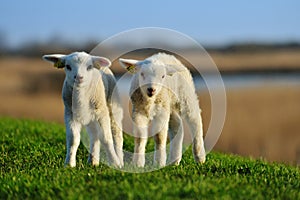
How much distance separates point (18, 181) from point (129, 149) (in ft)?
14.8

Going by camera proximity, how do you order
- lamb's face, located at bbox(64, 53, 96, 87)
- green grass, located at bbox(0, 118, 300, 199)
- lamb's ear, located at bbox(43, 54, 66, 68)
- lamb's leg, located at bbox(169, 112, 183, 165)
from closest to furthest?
1. green grass, located at bbox(0, 118, 300, 199)
2. lamb's face, located at bbox(64, 53, 96, 87)
3. lamb's ear, located at bbox(43, 54, 66, 68)
4. lamb's leg, located at bbox(169, 112, 183, 165)

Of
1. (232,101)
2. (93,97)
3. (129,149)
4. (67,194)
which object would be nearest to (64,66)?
(93,97)

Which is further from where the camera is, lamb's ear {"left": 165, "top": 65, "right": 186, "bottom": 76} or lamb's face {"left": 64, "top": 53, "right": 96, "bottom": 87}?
lamb's ear {"left": 165, "top": 65, "right": 186, "bottom": 76}

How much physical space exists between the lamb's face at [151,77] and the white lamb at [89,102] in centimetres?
48

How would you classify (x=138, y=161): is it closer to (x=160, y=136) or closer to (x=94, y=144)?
(x=160, y=136)

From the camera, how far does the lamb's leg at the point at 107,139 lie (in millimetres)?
8633

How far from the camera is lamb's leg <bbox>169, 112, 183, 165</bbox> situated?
934 cm

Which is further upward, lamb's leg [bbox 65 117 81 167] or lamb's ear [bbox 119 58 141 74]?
lamb's ear [bbox 119 58 141 74]

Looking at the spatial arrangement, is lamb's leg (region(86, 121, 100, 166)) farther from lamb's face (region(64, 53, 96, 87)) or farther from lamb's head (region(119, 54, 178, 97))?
lamb's head (region(119, 54, 178, 97))

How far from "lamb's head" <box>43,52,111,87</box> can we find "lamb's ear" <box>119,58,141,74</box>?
32 cm

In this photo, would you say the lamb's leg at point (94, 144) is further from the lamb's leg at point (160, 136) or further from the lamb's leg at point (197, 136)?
the lamb's leg at point (197, 136)

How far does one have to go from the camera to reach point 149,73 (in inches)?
329

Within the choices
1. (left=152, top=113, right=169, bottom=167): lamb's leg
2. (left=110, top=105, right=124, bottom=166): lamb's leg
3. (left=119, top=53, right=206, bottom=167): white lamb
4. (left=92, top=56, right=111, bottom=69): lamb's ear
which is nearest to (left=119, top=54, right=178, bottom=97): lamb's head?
(left=119, top=53, right=206, bottom=167): white lamb

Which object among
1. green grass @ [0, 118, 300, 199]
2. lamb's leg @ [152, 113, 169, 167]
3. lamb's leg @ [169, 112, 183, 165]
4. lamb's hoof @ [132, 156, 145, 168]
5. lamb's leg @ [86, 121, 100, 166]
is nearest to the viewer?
green grass @ [0, 118, 300, 199]
